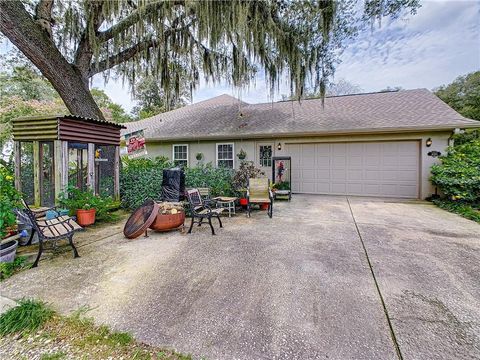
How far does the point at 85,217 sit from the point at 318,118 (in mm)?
8581

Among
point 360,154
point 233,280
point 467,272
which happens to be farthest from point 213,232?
point 360,154

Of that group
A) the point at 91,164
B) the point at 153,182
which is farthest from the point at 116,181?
the point at 153,182

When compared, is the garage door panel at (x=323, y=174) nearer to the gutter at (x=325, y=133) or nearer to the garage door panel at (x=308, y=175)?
the garage door panel at (x=308, y=175)

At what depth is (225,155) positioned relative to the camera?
10211mm

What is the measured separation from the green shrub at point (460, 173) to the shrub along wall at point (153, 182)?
6.19 metres

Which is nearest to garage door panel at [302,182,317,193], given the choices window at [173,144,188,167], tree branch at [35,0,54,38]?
window at [173,144,188,167]

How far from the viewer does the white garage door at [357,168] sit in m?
8.09

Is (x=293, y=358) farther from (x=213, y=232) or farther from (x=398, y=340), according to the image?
(x=213, y=232)

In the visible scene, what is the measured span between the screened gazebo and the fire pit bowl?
6.98 feet

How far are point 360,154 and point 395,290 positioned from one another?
283 inches

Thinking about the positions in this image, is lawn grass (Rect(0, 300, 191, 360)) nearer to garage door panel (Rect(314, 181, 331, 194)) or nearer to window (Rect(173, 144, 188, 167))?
garage door panel (Rect(314, 181, 331, 194))

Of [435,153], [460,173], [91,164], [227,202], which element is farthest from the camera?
[435,153]

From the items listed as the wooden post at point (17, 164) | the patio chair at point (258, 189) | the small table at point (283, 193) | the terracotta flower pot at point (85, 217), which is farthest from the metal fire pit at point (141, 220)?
the small table at point (283, 193)

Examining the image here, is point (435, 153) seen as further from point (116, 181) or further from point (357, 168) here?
point (116, 181)
